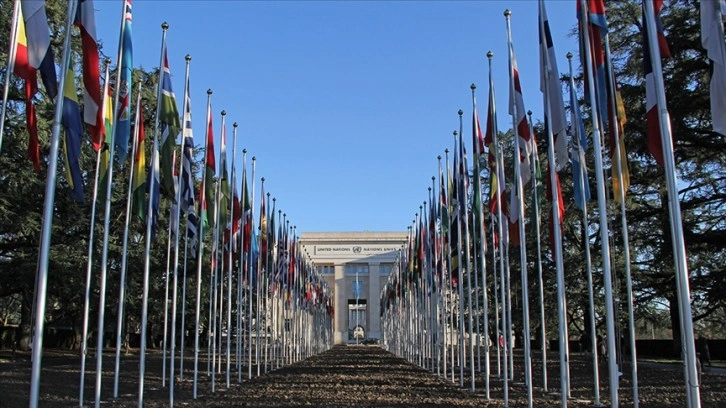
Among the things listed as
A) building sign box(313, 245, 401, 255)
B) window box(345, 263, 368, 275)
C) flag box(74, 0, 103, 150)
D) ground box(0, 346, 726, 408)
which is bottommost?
ground box(0, 346, 726, 408)

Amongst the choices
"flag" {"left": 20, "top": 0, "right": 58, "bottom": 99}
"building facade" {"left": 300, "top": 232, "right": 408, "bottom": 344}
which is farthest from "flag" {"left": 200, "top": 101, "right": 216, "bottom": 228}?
"building facade" {"left": 300, "top": 232, "right": 408, "bottom": 344}

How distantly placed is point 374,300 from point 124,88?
10198 cm

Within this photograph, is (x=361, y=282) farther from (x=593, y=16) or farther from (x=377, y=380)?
(x=593, y=16)

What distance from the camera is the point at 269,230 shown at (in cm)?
3419

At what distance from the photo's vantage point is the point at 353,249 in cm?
12119

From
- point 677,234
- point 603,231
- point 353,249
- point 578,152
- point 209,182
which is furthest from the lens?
point 353,249

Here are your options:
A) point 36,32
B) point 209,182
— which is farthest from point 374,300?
point 36,32

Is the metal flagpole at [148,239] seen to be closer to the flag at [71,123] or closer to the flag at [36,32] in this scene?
the flag at [71,123]

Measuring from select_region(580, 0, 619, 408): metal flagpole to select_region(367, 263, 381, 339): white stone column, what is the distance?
103 meters

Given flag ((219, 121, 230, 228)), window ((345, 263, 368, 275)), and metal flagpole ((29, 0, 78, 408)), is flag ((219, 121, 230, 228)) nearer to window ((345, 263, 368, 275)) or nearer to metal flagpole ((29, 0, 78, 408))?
metal flagpole ((29, 0, 78, 408))

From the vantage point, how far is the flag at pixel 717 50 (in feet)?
34.2

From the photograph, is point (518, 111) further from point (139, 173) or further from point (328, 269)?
point (328, 269)

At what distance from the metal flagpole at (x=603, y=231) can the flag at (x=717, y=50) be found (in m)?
2.26

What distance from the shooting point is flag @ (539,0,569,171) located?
48.9 feet
